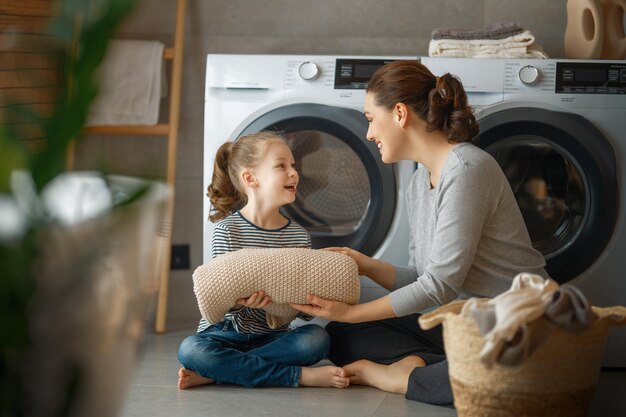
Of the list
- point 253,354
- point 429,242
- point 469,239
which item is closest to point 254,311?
point 253,354

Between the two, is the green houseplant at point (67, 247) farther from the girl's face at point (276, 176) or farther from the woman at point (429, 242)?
the girl's face at point (276, 176)

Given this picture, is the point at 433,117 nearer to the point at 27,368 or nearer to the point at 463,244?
the point at 463,244

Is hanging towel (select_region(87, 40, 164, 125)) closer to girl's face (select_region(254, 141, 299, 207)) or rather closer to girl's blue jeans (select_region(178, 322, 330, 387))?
girl's face (select_region(254, 141, 299, 207))

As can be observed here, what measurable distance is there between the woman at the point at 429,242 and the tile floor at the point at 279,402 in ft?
0.24

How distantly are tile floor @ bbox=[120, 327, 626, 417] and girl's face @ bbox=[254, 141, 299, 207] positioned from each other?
1.58 ft

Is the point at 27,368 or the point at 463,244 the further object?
the point at 463,244

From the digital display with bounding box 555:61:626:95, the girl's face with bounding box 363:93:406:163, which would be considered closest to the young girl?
the girl's face with bounding box 363:93:406:163

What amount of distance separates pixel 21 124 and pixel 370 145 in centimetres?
184

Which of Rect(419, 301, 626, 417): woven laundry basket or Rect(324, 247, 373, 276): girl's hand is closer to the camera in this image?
Rect(419, 301, 626, 417): woven laundry basket

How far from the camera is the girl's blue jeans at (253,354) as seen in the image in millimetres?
2041

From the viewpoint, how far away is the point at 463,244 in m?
1.86

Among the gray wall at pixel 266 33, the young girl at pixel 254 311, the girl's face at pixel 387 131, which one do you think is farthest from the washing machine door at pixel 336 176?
the gray wall at pixel 266 33

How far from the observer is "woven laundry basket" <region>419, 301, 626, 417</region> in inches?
59.2

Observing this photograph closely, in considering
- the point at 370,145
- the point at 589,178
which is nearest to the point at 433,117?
the point at 370,145
